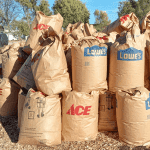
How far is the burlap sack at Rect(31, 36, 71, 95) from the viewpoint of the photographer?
82.1 inches

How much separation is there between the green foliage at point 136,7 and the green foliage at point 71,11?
4.99 meters

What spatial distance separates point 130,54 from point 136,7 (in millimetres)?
16105

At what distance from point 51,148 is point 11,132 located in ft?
2.62

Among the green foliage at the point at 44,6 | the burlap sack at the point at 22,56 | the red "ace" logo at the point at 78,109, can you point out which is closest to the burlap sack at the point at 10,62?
the burlap sack at the point at 22,56

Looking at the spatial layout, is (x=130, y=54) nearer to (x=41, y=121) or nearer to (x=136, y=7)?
(x=41, y=121)

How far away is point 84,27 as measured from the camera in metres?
3.41

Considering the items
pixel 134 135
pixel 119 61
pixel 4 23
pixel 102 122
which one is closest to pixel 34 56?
pixel 119 61

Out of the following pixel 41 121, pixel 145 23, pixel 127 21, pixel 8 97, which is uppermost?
pixel 127 21

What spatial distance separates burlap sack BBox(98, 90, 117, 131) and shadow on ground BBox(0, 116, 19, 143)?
48.6 inches

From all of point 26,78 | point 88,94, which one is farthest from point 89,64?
point 26,78

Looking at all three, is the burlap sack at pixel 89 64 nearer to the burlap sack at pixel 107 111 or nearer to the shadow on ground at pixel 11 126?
the burlap sack at pixel 107 111

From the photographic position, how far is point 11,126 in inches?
103

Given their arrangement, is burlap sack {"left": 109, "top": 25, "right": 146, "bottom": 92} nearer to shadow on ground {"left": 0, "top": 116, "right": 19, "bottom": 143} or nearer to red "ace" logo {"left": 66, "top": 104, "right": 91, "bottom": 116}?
red "ace" logo {"left": 66, "top": 104, "right": 91, "bottom": 116}

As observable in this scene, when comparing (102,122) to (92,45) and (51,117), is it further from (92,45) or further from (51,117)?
(92,45)
